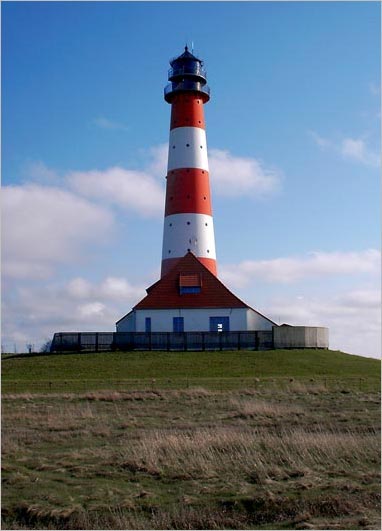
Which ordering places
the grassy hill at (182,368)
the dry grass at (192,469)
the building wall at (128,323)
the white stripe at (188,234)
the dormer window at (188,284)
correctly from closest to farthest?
1. the dry grass at (192,469)
2. the grassy hill at (182,368)
3. the dormer window at (188,284)
4. the white stripe at (188,234)
5. the building wall at (128,323)

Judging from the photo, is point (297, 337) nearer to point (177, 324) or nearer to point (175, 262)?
point (177, 324)

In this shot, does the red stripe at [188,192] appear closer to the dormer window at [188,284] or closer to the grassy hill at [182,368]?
the dormer window at [188,284]

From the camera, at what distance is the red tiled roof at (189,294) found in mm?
45562

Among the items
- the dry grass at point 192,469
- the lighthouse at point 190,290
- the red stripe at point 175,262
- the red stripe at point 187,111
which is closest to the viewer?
the dry grass at point 192,469

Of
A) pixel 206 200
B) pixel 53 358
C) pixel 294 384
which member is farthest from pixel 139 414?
pixel 206 200

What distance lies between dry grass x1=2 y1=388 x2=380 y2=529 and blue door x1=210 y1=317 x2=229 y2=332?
83.7ft

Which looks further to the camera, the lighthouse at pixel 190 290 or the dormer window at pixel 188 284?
the dormer window at pixel 188 284

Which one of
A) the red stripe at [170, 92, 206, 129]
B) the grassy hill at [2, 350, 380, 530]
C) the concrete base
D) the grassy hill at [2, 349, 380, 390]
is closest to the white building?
the concrete base

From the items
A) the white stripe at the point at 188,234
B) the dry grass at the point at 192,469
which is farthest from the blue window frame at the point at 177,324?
the dry grass at the point at 192,469

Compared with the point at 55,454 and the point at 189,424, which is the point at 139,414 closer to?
the point at 189,424

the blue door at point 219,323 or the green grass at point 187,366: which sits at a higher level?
the blue door at point 219,323

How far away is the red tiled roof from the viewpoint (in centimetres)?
4556

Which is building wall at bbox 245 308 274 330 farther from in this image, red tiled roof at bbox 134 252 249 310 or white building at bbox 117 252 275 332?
red tiled roof at bbox 134 252 249 310

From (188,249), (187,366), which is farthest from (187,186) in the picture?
(187,366)
